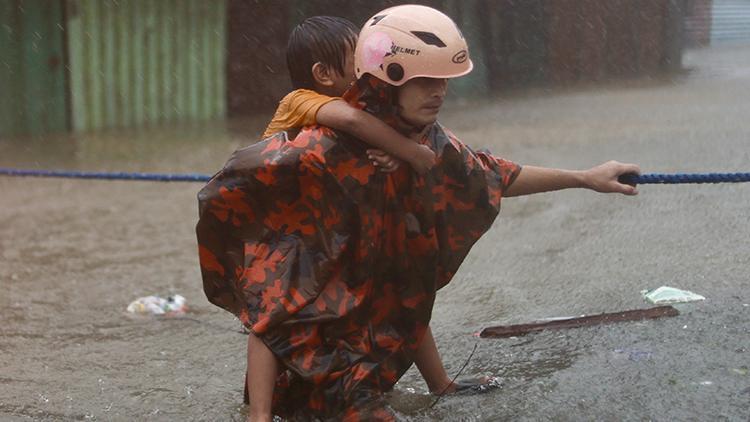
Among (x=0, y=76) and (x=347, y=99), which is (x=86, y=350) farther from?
(x=0, y=76)

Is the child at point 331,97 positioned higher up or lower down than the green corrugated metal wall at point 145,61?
higher up

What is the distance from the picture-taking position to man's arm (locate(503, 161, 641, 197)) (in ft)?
10.4

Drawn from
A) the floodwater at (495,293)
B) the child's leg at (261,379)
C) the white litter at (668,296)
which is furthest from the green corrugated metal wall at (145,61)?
the child's leg at (261,379)

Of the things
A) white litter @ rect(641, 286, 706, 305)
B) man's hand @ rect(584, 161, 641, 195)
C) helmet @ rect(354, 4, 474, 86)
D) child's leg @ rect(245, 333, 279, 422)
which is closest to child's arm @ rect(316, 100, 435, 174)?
helmet @ rect(354, 4, 474, 86)

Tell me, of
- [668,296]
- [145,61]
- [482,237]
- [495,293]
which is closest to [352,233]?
[668,296]

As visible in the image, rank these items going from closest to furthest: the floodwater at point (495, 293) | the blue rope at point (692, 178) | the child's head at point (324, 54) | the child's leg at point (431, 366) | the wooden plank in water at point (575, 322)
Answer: the child's head at point (324, 54) → the blue rope at point (692, 178) → the child's leg at point (431, 366) → the floodwater at point (495, 293) → the wooden plank in water at point (575, 322)

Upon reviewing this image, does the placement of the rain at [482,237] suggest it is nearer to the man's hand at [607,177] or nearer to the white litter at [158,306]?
the white litter at [158,306]

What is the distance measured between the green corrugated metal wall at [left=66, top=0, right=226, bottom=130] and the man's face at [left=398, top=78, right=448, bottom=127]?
8622 mm

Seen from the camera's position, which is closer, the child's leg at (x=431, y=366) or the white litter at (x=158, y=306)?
the child's leg at (x=431, y=366)

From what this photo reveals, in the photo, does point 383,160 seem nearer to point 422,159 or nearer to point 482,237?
point 422,159

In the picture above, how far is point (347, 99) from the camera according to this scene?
2.99m

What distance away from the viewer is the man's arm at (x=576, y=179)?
3.18 meters

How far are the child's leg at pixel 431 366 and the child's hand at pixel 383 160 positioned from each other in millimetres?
694

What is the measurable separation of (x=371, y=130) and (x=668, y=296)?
221 centimetres
